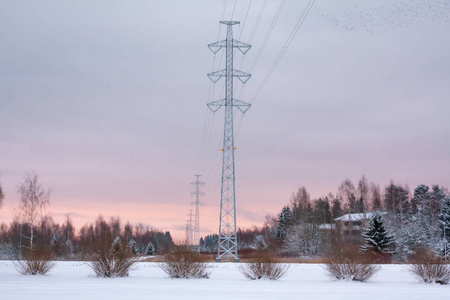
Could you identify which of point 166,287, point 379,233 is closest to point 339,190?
point 379,233

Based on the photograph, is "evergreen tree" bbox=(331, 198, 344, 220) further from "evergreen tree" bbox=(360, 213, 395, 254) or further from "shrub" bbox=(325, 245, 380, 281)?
"shrub" bbox=(325, 245, 380, 281)

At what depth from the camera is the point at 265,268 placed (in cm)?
2441

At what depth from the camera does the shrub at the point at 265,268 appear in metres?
24.3

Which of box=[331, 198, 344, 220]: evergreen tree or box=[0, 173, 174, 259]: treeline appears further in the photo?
box=[331, 198, 344, 220]: evergreen tree

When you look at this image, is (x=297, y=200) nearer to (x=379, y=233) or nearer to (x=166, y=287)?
(x=379, y=233)

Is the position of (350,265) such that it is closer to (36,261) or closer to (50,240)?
(36,261)

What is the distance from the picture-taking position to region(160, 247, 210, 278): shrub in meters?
25.2

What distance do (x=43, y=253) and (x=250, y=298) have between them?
15.5 metres

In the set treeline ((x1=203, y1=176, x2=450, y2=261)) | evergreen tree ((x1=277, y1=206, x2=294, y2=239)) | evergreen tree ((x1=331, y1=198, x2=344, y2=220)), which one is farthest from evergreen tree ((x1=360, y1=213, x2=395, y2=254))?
Result: evergreen tree ((x1=331, y1=198, x2=344, y2=220))

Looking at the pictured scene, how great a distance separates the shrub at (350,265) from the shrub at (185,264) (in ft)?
21.8

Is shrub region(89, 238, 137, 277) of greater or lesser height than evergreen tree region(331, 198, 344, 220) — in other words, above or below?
below

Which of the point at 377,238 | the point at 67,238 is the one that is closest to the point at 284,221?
the point at 377,238

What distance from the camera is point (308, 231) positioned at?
6844 centimetres

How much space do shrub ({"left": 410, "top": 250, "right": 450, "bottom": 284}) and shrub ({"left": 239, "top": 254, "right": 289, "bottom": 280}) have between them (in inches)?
266
